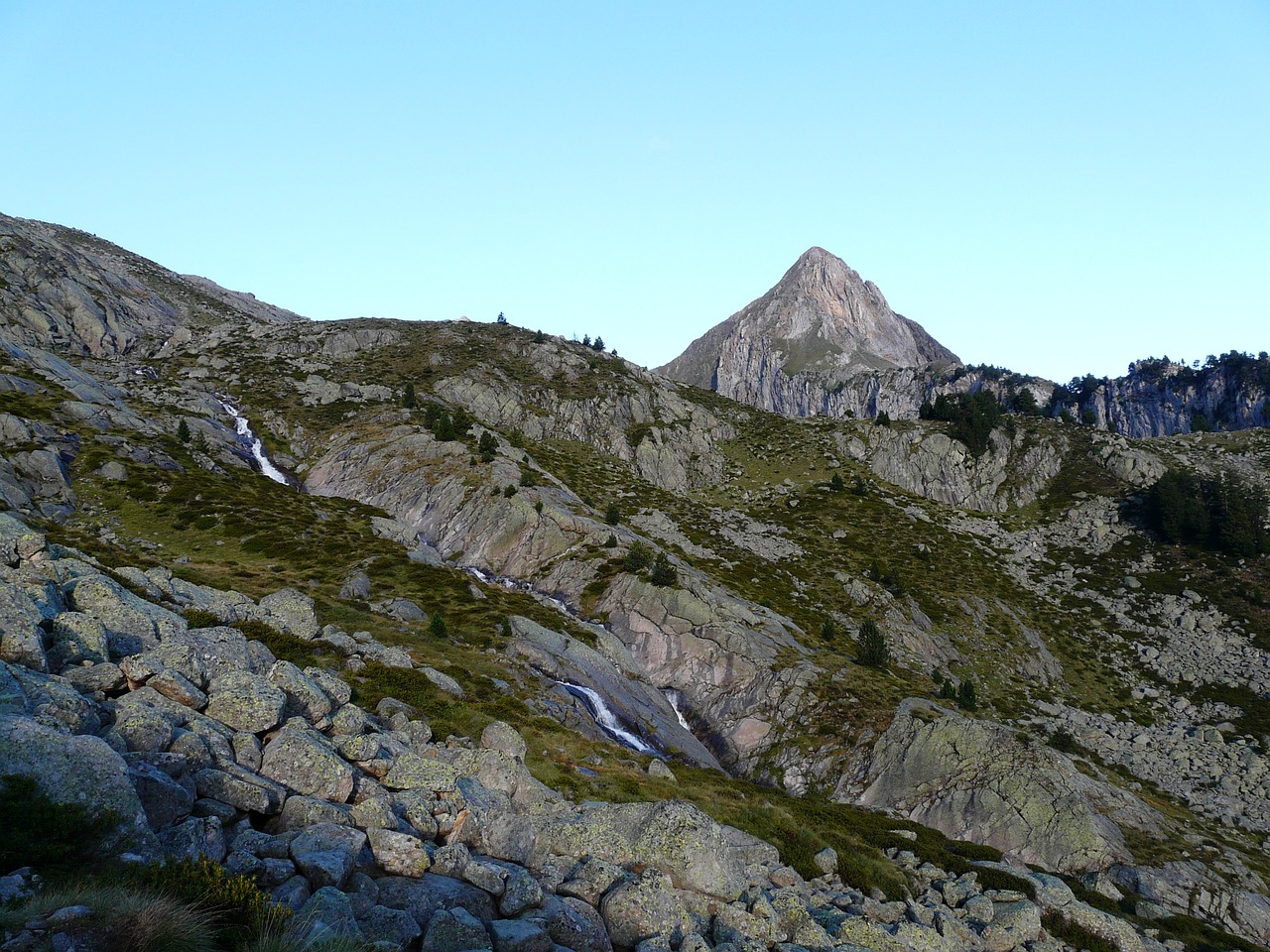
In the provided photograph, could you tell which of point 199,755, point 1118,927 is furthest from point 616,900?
point 1118,927

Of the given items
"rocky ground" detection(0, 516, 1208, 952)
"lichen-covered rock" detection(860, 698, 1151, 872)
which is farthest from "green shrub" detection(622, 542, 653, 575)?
"rocky ground" detection(0, 516, 1208, 952)

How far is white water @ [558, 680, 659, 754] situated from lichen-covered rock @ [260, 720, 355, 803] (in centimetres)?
2474

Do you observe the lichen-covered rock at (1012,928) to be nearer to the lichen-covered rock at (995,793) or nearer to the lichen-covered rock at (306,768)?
the lichen-covered rock at (995,793)

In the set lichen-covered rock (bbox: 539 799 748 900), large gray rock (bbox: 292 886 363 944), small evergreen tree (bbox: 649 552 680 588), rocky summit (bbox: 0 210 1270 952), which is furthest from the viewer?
small evergreen tree (bbox: 649 552 680 588)

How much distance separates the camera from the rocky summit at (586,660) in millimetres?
12461

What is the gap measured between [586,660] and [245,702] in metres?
30.9

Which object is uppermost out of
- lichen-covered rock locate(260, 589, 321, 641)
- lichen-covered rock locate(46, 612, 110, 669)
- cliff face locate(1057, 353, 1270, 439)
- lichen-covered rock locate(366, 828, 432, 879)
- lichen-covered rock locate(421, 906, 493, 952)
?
cliff face locate(1057, 353, 1270, 439)

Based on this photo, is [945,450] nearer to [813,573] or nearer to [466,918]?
[813,573]

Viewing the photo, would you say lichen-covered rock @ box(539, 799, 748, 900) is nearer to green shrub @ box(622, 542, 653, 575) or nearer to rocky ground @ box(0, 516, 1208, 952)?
rocky ground @ box(0, 516, 1208, 952)

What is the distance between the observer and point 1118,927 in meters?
23.8

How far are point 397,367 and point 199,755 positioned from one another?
13068 cm

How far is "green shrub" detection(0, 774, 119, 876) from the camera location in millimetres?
8875

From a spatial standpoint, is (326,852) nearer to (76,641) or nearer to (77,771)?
(77,771)

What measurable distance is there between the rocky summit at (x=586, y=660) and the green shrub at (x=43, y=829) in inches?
2.2
